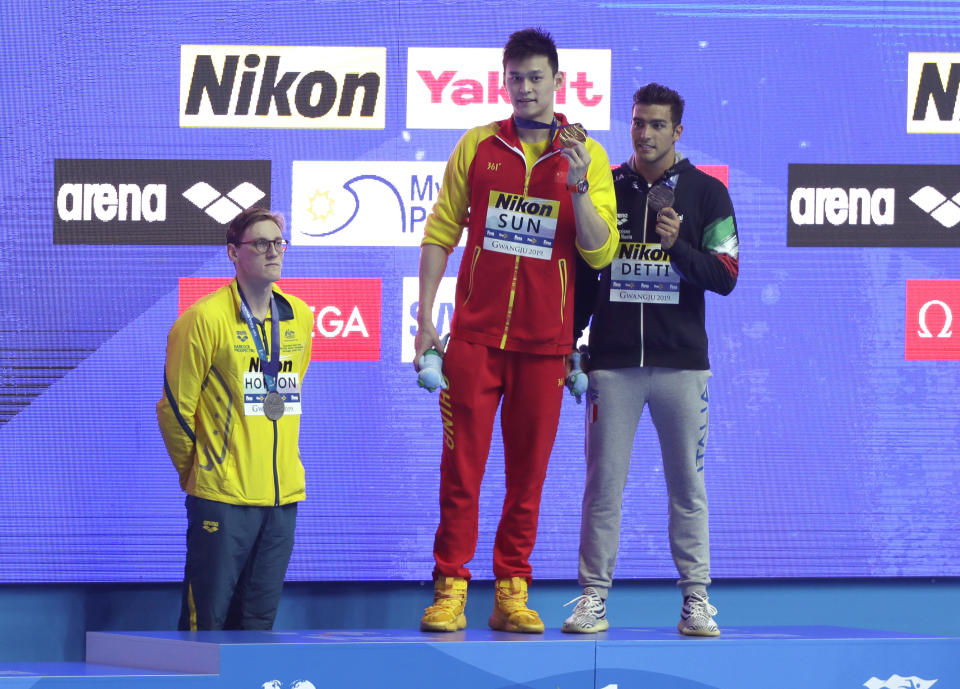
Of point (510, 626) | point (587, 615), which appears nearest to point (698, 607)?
point (587, 615)

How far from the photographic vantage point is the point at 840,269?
4164mm

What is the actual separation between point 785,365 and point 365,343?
60.0 inches

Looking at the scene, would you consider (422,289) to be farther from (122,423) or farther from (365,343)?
(122,423)

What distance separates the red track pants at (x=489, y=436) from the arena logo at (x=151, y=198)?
143cm

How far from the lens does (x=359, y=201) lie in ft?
13.3

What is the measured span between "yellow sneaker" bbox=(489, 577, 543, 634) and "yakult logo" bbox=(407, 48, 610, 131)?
181 cm

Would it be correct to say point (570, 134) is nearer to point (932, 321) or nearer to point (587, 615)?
point (587, 615)

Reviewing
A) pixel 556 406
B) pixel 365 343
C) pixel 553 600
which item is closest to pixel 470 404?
pixel 556 406

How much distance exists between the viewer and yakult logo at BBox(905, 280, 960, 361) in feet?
13.7

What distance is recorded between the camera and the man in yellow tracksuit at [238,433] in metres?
3.19

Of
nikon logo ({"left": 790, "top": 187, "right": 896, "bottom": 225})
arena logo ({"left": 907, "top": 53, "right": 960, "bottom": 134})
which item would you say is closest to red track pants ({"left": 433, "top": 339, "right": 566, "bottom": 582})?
nikon logo ({"left": 790, "top": 187, "right": 896, "bottom": 225})

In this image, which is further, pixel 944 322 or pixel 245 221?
pixel 944 322

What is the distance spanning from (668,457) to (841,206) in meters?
1.62

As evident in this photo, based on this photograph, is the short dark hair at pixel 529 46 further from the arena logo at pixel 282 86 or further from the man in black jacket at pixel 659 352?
the arena logo at pixel 282 86
